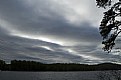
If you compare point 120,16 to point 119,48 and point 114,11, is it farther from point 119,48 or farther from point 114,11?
point 119,48

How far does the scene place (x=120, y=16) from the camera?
12.5 meters

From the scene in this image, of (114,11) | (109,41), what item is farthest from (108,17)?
(109,41)

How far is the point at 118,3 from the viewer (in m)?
12.5

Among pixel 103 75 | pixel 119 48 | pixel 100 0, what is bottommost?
pixel 103 75

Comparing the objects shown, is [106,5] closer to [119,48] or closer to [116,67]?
[119,48]

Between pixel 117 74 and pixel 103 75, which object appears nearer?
pixel 117 74

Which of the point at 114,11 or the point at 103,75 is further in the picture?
the point at 103,75

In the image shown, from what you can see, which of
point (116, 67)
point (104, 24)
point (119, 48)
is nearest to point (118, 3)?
point (104, 24)

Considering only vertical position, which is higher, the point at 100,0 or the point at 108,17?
the point at 100,0

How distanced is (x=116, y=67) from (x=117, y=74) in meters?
0.42

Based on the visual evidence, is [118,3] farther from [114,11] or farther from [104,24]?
[104,24]

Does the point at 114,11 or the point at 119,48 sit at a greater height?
the point at 114,11

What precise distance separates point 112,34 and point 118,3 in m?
1.68

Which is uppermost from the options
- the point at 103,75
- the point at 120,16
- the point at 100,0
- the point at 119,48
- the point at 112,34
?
the point at 100,0
